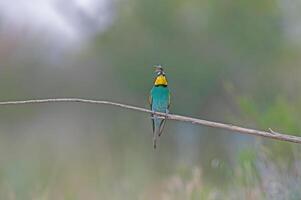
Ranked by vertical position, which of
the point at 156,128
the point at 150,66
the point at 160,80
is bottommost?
→ the point at 156,128

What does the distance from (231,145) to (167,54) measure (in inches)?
170

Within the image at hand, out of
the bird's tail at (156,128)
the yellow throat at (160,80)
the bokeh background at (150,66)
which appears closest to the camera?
the yellow throat at (160,80)

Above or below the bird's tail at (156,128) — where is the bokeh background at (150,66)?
above

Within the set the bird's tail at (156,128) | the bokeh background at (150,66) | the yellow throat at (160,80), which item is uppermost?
the bokeh background at (150,66)

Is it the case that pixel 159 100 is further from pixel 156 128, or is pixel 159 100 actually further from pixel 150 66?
pixel 150 66

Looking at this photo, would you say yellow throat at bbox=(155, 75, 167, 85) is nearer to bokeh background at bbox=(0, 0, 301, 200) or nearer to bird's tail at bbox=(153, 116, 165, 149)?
bird's tail at bbox=(153, 116, 165, 149)

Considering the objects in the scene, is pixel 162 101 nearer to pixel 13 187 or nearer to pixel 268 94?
pixel 13 187

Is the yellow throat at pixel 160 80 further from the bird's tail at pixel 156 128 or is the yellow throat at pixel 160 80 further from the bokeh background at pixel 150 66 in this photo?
the bokeh background at pixel 150 66

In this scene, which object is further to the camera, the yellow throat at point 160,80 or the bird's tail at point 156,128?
the bird's tail at point 156,128

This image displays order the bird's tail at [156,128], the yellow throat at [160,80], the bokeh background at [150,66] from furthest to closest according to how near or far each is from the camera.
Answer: the bokeh background at [150,66], the bird's tail at [156,128], the yellow throat at [160,80]

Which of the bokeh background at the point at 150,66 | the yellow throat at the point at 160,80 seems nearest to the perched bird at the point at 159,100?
the yellow throat at the point at 160,80

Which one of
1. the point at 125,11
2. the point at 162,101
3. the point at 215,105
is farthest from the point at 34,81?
the point at 162,101

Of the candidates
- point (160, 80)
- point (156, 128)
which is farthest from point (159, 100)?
point (160, 80)

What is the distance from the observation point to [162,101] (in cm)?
284
